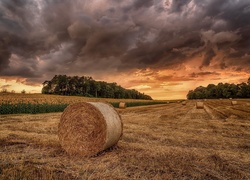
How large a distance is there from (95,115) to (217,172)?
147 inches

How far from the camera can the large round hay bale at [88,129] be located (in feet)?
22.8

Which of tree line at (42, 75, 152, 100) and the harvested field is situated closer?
the harvested field

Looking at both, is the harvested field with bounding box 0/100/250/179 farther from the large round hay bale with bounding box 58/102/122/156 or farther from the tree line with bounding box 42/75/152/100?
the tree line with bounding box 42/75/152/100

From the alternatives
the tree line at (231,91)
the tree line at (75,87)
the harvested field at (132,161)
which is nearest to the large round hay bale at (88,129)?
the harvested field at (132,161)

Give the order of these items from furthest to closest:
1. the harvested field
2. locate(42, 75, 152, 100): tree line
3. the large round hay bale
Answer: locate(42, 75, 152, 100): tree line
the large round hay bale
the harvested field

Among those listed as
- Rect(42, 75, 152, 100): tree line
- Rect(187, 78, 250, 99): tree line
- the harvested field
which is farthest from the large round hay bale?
Rect(187, 78, 250, 99): tree line

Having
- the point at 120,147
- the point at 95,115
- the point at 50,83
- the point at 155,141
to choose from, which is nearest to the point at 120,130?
the point at 120,147

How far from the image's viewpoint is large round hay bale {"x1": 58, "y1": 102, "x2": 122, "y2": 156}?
22.8 feet

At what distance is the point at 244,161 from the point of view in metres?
6.25

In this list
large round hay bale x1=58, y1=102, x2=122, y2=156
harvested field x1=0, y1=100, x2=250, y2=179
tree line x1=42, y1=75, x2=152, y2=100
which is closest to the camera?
harvested field x1=0, y1=100, x2=250, y2=179

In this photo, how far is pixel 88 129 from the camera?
729cm

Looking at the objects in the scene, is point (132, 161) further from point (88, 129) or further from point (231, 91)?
point (231, 91)

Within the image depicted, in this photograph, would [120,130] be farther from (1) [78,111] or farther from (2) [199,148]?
(2) [199,148]

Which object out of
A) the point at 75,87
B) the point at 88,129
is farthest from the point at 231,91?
the point at 88,129
